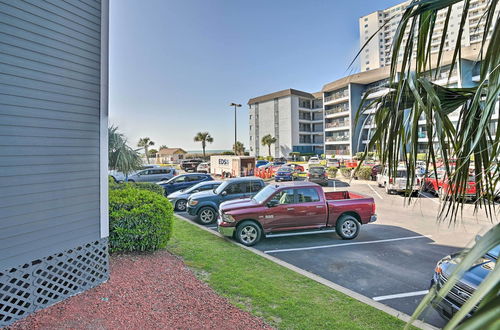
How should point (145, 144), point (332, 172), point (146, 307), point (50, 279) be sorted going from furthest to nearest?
point (145, 144)
point (332, 172)
point (50, 279)
point (146, 307)

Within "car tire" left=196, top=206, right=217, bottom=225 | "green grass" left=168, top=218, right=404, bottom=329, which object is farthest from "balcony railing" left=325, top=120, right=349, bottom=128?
"green grass" left=168, top=218, right=404, bottom=329

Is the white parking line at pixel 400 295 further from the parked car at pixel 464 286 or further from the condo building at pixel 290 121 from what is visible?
the condo building at pixel 290 121

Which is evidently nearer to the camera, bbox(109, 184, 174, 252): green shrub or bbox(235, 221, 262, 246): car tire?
bbox(109, 184, 174, 252): green shrub

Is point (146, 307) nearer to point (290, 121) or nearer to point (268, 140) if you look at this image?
point (290, 121)

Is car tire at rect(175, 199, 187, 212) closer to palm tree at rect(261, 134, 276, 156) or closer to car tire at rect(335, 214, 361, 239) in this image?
car tire at rect(335, 214, 361, 239)

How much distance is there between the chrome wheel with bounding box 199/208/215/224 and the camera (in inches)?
385

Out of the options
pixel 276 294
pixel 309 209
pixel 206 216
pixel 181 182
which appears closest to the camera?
pixel 276 294

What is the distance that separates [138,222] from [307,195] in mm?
4503

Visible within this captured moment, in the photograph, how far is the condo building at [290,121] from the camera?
182 feet

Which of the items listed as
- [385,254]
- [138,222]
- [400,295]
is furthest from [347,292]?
[138,222]

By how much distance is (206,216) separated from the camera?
9.82 m

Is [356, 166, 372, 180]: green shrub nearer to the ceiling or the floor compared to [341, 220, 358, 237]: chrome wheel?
nearer to the ceiling

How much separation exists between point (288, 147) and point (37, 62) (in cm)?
5322

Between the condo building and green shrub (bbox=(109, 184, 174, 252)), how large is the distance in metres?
50.4
